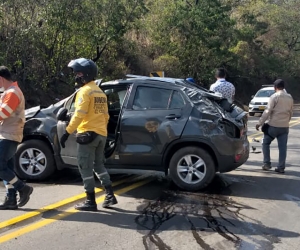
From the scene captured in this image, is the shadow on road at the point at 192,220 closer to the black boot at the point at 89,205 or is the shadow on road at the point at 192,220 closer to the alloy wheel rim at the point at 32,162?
the black boot at the point at 89,205

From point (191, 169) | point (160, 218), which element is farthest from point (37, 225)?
point (191, 169)

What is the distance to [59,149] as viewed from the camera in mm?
7824

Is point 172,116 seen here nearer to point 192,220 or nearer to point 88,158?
point 88,158

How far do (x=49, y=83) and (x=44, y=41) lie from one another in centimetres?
245

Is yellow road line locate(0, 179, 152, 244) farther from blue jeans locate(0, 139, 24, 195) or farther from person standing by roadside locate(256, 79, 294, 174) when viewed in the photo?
person standing by roadside locate(256, 79, 294, 174)

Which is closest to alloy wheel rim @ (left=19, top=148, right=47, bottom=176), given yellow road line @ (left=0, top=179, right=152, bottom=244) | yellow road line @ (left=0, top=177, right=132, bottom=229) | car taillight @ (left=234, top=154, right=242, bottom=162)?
yellow road line @ (left=0, top=177, right=132, bottom=229)

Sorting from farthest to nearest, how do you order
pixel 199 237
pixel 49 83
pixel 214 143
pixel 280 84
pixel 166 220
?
1. pixel 49 83
2. pixel 280 84
3. pixel 214 143
4. pixel 166 220
5. pixel 199 237

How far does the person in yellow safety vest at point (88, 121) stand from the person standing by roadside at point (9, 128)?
630mm

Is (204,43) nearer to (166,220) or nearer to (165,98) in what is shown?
(165,98)

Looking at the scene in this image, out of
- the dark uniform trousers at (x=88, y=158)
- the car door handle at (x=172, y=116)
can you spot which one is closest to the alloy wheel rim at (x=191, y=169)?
the car door handle at (x=172, y=116)

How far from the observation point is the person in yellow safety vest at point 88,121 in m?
5.96

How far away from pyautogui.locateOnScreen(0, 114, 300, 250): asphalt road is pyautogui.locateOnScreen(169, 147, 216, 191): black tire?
14cm

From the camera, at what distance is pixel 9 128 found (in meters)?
6.04

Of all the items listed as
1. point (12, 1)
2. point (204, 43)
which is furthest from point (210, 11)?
point (12, 1)
